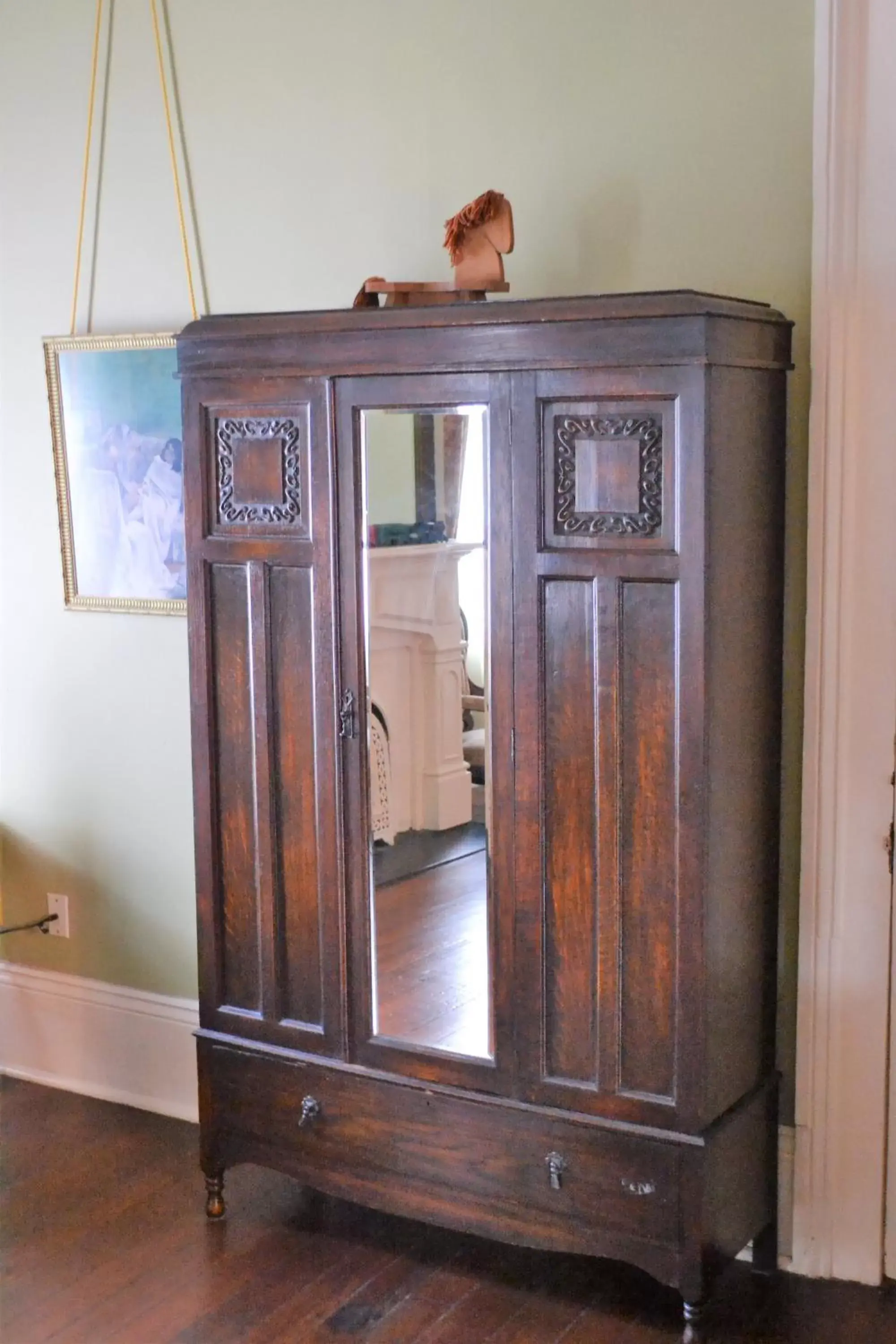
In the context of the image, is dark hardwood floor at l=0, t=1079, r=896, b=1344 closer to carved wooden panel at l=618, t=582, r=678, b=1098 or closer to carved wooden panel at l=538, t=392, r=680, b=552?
carved wooden panel at l=618, t=582, r=678, b=1098

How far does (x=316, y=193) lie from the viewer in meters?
3.11

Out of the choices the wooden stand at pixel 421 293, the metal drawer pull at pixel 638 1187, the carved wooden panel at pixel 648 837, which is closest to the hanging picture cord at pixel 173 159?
the wooden stand at pixel 421 293

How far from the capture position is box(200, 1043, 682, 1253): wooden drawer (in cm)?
250

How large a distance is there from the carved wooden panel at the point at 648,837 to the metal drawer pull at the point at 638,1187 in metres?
0.15

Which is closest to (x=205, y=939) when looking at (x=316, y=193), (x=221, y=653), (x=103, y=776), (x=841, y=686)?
(x=221, y=653)

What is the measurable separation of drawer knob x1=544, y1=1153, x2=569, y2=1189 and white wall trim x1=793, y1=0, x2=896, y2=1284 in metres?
0.49

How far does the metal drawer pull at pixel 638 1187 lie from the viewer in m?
2.48

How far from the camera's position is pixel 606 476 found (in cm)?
236

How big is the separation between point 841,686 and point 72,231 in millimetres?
2081

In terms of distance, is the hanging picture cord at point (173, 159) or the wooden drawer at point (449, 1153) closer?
the wooden drawer at point (449, 1153)

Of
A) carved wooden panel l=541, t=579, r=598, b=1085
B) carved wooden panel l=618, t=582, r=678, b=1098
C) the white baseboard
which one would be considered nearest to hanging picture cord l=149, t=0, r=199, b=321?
carved wooden panel l=541, t=579, r=598, b=1085

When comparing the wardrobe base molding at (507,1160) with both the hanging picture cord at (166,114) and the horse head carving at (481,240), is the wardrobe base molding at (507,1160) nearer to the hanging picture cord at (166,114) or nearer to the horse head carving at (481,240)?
Result: the horse head carving at (481,240)

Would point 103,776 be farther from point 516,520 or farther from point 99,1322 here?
point 516,520

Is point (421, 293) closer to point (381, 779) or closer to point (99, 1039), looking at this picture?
point (381, 779)
